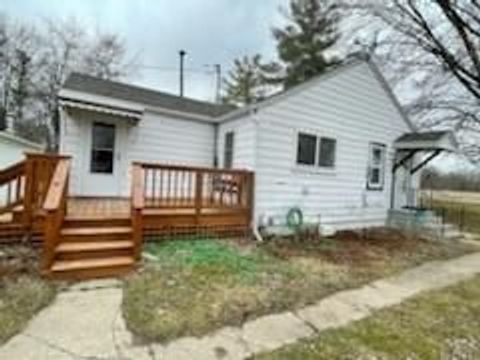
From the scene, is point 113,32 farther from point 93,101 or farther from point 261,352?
point 261,352

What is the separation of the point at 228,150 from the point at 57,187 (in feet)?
18.9

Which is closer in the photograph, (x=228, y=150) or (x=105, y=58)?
(x=228, y=150)

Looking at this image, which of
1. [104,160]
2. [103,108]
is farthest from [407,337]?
[104,160]

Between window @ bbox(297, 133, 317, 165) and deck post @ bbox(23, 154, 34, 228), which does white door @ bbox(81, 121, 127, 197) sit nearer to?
deck post @ bbox(23, 154, 34, 228)

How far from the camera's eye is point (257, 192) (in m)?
9.99

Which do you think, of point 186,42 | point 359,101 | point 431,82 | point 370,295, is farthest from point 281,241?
point 186,42

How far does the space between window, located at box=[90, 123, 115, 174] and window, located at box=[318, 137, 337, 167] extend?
5246 millimetres

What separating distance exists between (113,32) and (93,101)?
19870mm

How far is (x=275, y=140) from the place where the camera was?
1023 cm

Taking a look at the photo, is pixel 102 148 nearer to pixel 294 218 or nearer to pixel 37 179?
pixel 37 179

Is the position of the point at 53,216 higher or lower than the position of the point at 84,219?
higher

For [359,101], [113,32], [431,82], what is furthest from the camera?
A: [113,32]

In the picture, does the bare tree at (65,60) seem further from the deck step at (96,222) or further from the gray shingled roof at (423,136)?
the deck step at (96,222)

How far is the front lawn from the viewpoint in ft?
16.4
